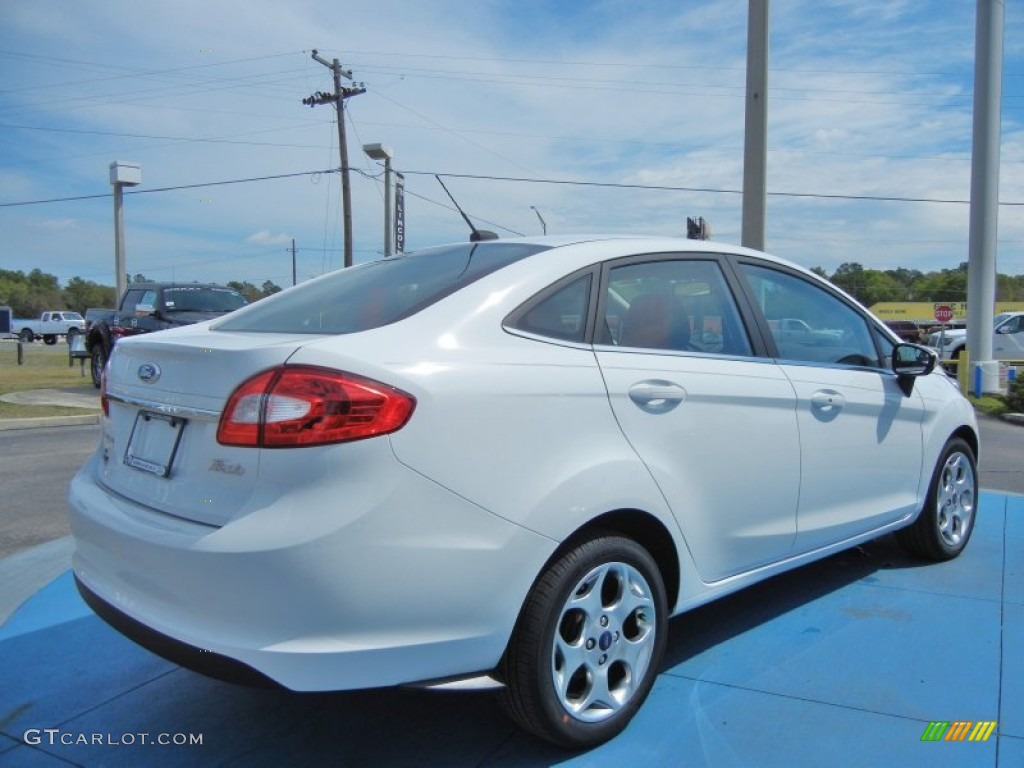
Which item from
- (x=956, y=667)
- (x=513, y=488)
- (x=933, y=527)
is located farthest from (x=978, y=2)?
(x=513, y=488)

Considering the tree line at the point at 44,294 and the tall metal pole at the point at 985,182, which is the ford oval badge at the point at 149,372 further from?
the tree line at the point at 44,294

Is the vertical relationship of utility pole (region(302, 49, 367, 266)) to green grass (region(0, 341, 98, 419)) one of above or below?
above

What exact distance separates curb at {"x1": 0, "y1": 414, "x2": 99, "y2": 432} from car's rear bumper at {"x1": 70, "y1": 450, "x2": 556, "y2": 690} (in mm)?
9596

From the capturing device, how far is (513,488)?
2.34 metres

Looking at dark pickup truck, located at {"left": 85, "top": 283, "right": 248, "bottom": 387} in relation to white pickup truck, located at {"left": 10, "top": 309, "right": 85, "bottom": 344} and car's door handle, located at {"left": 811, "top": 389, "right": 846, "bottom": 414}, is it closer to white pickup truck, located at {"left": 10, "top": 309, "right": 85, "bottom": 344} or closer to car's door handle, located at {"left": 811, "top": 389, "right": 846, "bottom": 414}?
car's door handle, located at {"left": 811, "top": 389, "right": 846, "bottom": 414}

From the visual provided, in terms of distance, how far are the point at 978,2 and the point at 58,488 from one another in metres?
20.4

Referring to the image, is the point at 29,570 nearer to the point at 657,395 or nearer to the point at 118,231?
the point at 657,395

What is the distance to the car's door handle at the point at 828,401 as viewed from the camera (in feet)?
11.4

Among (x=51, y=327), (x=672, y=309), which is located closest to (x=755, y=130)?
(x=672, y=309)

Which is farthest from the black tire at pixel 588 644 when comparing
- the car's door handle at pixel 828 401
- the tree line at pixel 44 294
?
the tree line at pixel 44 294

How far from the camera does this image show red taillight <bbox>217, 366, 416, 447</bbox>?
2.14m

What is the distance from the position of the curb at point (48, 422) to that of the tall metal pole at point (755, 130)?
9.61m

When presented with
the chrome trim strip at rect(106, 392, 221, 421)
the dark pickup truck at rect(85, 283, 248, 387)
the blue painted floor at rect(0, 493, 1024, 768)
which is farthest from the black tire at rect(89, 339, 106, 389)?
the chrome trim strip at rect(106, 392, 221, 421)

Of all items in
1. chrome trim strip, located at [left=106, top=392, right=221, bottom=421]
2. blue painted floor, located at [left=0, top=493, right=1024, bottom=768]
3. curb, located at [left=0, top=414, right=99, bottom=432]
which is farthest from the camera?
curb, located at [left=0, top=414, right=99, bottom=432]
